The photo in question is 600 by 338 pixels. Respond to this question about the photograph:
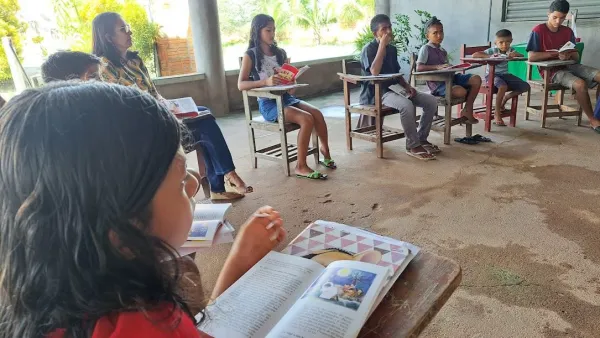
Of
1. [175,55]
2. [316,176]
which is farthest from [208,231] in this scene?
[175,55]

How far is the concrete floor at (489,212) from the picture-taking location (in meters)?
1.53

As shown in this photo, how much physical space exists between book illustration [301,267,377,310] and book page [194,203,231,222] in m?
0.54

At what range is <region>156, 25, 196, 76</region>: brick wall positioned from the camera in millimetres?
5320

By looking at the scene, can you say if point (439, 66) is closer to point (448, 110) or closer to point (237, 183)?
point (448, 110)

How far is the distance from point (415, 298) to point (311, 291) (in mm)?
196

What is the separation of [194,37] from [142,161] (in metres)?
4.78

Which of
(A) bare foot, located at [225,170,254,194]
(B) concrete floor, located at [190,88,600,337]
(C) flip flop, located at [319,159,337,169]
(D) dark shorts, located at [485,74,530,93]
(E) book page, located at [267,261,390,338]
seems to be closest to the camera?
(E) book page, located at [267,261,390,338]

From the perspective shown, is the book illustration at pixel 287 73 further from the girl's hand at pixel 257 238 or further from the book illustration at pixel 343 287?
the book illustration at pixel 343 287

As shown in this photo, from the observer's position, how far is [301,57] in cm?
661

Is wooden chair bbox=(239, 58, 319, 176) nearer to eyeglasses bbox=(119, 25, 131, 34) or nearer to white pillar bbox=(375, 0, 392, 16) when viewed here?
eyeglasses bbox=(119, 25, 131, 34)

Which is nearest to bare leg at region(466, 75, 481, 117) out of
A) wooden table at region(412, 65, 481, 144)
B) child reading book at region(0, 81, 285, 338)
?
wooden table at region(412, 65, 481, 144)

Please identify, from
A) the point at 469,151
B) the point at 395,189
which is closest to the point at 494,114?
the point at 469,151

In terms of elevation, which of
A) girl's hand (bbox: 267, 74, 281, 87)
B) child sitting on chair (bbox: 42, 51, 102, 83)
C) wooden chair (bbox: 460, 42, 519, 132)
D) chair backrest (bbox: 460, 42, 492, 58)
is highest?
child sitting on chair (bbox: 42, 51, 102, 83)

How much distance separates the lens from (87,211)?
507 millimetres
